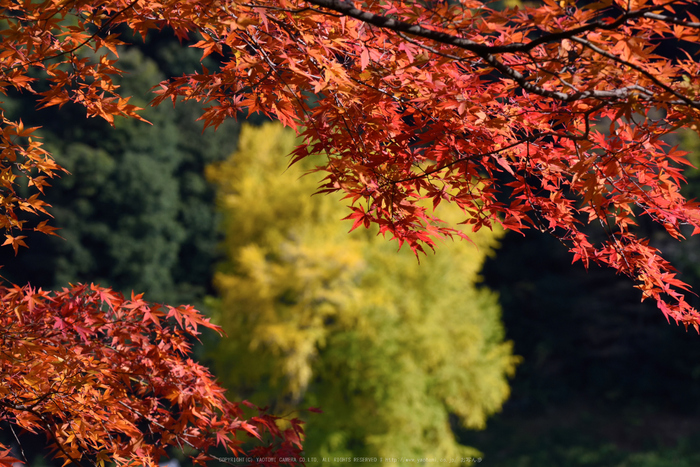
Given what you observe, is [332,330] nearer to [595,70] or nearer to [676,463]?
[676,463]

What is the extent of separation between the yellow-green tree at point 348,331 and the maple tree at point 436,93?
6.67 m

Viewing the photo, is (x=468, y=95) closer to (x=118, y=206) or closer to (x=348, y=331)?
(x=348, y=331)

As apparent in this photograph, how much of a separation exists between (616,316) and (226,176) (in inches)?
344

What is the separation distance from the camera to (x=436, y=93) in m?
1.45

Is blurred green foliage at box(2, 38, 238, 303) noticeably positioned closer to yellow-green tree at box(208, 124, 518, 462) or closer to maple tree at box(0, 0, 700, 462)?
yellow-green tree at box(208, 124, 518, 462)

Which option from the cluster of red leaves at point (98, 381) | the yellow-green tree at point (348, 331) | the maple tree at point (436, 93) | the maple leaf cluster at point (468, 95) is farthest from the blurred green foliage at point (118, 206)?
the maple leaf cluster at point (468, 95)

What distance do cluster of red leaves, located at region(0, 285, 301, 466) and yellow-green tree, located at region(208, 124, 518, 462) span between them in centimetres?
625

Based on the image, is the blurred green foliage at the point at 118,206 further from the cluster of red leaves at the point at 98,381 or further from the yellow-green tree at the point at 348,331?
the cluster of red leaves at the point at 98,381

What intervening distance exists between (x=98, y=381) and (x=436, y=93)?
1.40 meters

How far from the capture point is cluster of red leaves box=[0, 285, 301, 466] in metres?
1.73

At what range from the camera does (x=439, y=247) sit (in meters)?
9.47

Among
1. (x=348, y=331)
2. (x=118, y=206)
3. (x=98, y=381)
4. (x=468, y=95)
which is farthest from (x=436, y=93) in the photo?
(x=118, y=206)

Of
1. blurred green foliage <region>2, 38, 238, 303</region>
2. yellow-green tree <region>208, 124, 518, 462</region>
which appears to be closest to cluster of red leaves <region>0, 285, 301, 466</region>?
yellow-green tree <region>208, 124, 518, 462</region>

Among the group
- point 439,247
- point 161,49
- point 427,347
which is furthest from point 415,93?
point 161,49
